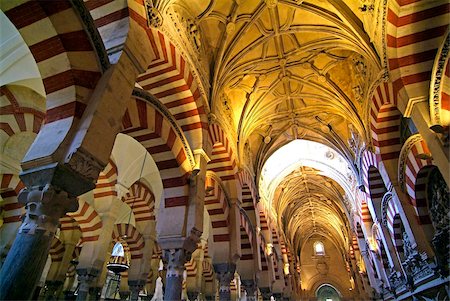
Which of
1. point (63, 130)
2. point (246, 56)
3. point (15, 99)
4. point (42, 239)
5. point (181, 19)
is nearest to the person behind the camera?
point (42, 239)

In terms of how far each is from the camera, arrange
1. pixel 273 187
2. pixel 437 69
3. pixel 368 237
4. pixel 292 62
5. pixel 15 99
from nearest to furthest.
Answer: pixel 437 69
pixel 15 99
pixel 292 62
pixel 368 237
pixel 273 187

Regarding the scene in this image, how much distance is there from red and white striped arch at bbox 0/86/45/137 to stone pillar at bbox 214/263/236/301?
211 inches

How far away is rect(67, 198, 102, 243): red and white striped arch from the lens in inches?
269

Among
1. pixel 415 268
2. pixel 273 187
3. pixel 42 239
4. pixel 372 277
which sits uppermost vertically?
pixel 273 187

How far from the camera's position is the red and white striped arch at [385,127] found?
6.77 meters

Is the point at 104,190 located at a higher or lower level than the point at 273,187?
lower

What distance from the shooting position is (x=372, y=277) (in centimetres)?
1147

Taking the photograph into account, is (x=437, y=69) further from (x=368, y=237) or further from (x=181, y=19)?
(x=368, y=237)

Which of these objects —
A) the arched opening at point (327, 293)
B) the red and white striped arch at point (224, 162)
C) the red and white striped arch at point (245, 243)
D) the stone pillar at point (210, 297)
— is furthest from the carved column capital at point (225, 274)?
the arched opening at point (327, 293)

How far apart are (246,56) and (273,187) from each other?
7794 millimetres

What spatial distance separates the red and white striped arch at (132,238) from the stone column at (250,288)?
3179 millimetres

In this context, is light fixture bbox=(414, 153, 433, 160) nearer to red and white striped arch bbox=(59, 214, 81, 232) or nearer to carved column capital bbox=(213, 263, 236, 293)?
carved column capital bbox=(213, 263, 236, 293)

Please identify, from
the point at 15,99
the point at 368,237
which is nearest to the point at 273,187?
the point at 368,237

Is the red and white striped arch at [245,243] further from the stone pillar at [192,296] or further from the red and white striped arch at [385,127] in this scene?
the red and white striped arch at [385,127]
